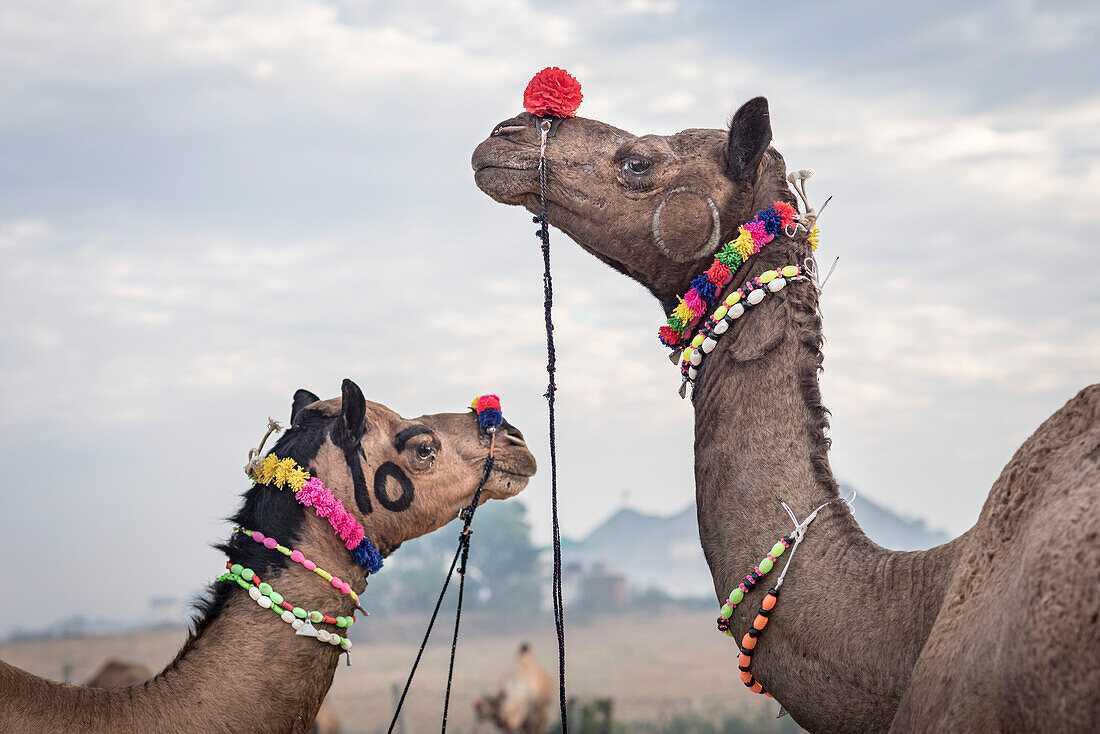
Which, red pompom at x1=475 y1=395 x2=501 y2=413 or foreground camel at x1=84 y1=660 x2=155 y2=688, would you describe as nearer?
red pompom at x1=475 y1=395 x2=501 y2=413

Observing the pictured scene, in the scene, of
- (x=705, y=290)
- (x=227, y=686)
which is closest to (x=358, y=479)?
(x=227, y=686)

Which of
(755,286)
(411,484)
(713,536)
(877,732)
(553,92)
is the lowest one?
(877,732)

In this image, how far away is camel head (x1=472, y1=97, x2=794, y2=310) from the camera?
385cm

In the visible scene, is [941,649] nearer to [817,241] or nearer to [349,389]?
[817,241]

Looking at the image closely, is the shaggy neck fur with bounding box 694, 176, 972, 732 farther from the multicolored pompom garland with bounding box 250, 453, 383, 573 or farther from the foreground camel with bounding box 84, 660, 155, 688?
the foreground camel with bounding box 84, 660, 155, 688

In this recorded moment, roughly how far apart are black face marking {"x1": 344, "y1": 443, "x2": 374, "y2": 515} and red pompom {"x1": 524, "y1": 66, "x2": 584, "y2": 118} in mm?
2017

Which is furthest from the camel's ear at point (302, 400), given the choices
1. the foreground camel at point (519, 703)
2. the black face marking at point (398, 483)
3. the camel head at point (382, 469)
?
the foreground camel at point (519, 703)

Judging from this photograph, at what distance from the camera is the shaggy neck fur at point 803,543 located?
9.74 feet

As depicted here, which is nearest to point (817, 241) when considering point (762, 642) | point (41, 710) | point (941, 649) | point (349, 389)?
point (762, 642)

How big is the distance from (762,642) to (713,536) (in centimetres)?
40

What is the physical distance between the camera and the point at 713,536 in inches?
138

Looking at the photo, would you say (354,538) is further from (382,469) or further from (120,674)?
(120,674)

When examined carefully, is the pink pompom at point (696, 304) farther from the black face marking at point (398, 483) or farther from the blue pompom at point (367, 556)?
the blue pompom at point (367, 556)

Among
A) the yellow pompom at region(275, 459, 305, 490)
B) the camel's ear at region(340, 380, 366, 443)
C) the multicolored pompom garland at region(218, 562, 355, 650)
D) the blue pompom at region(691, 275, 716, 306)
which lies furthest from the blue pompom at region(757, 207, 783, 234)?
the multicolored pompom garland at region(218, 562, 355, 650)
